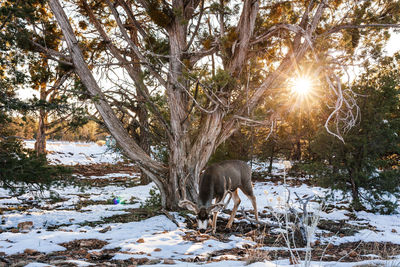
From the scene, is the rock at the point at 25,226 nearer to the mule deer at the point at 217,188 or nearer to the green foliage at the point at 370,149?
the mule deer at the point at 217,188

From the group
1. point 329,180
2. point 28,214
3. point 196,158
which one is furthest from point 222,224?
point 28,214

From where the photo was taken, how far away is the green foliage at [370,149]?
830 cm

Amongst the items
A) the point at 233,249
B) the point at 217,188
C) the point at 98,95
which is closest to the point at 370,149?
the point at 217,188

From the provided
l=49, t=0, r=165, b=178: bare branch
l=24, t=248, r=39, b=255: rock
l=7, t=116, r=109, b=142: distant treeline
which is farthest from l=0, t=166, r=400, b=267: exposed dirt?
l=7, t=116, r=109, b=142: distant treeline

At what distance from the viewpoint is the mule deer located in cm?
584

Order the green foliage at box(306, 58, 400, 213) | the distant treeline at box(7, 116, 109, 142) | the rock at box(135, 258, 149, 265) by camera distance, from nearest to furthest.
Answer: the rock at box(135, 258, 149, 265)
the distant treeline at box(7, 116, 109, 142)
the green foliage at box(306, 58, 400, 213)

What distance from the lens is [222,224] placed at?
6879 millimetres

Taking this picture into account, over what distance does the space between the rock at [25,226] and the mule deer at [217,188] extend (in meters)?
3.19

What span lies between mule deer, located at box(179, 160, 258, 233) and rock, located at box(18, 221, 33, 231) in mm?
3189

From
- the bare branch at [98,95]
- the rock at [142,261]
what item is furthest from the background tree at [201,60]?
the rock at [142,261]

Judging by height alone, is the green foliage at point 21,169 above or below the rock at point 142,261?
above

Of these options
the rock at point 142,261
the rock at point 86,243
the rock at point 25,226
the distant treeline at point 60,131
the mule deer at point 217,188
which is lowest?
the rock at point 25,226

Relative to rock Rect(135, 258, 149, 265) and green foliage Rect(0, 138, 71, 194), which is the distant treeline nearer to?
green foliage Rect(0, 138, 71, 194)

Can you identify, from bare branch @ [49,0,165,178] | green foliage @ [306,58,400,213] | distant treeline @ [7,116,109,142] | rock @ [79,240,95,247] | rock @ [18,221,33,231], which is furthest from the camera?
green foliage @ [306,58,400,213]
